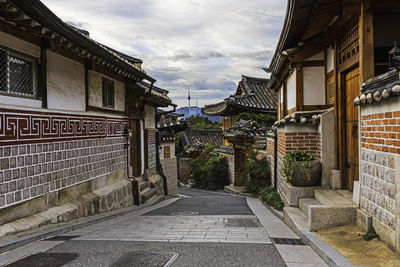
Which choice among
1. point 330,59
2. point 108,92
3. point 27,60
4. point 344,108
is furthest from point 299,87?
point 27,60

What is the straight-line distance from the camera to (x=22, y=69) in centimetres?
662

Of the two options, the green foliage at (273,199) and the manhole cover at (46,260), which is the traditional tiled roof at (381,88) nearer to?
the green foliage at (273,199)

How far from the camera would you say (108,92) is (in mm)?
11297

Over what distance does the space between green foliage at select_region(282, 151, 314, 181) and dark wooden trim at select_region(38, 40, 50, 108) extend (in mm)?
5480

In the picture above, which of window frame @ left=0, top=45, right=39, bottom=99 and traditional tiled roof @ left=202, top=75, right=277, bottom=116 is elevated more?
traditional tiled roof @ left=202, top=75, right=277, bottom=116

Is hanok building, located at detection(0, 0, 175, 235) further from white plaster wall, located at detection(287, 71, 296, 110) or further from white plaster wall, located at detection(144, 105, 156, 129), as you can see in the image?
white plaster wall, located at detection(287, 71, 296, 110)

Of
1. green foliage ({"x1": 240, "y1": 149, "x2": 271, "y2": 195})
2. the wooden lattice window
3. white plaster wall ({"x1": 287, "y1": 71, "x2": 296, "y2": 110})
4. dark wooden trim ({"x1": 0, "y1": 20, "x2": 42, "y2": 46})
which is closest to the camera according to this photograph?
dark wooden trim ({"x1": 0, "y1": 20, "x2": 42, "y2": 46})

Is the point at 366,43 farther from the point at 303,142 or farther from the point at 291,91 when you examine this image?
the point at 291,91

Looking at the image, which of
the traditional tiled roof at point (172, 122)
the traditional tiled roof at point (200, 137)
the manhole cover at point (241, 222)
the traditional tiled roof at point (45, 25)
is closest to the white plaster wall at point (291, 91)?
the manhole cover at point (241, 222)

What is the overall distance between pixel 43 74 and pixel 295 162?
5.77 meters

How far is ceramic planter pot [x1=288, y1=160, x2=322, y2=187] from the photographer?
7781 millimetres

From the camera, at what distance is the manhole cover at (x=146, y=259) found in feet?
14.9

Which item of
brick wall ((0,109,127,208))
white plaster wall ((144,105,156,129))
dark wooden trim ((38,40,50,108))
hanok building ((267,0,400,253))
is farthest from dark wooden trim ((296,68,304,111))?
white plaster wall ((144,105,156,129))

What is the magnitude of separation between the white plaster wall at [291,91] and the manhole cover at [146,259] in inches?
246
